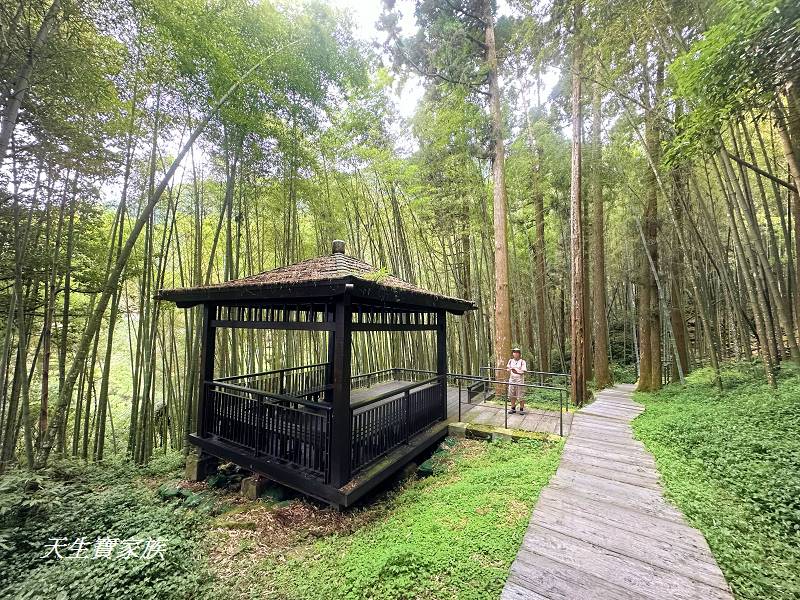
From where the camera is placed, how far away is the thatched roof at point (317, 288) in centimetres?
313

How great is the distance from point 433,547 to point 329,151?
6787 millimetres

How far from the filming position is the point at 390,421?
4.08 meters

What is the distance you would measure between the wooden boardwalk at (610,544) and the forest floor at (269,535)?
6.7 inches

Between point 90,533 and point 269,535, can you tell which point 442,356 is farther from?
point 90,533

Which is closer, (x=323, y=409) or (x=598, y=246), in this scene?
(x=323, y=409)

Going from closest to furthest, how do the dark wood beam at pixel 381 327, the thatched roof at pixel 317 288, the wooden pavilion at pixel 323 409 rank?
the thatched roof at pixel 317 288 < the wooden pavilion at pixel 323 409 < the dark wood beam at pixel 381 327

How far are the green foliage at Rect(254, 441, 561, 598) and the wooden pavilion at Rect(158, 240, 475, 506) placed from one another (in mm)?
526

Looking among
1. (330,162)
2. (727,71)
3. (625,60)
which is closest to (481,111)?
(625,60)

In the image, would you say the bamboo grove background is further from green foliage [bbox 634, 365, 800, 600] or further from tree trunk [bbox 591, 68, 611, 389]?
green foliage [bbox 634, 365, 800, 600]

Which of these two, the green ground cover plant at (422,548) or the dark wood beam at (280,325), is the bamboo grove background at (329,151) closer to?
the dark wood beam at (280,325)

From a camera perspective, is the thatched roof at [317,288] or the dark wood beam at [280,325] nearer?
the thatched roof at [317,288]

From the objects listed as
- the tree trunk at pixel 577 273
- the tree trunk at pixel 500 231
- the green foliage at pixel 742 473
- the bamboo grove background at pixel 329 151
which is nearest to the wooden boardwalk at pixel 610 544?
the green foliage at pixel 742 473

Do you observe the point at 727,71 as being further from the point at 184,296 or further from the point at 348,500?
the point at 184,296

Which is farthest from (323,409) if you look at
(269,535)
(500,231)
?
(500,231)
